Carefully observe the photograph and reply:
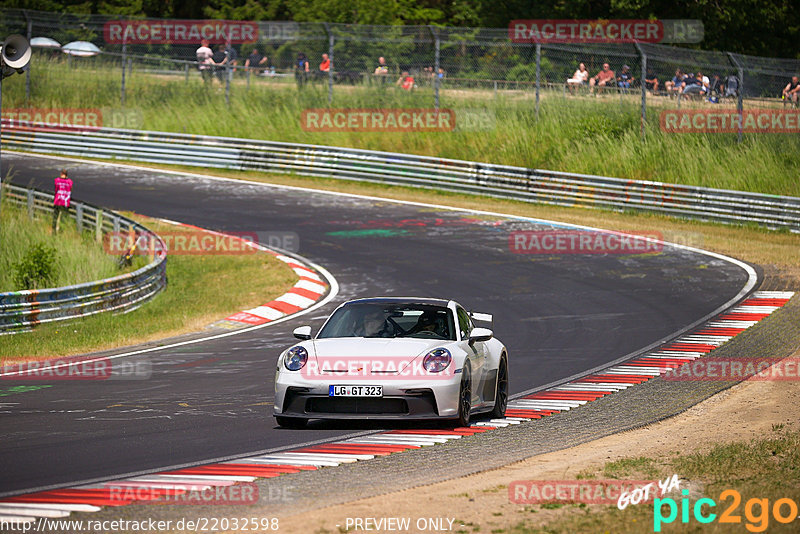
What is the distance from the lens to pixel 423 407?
10.2m

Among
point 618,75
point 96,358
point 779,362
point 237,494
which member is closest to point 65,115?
point 618,75

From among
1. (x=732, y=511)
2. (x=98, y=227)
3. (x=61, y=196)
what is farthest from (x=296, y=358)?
(x=61, y=196)

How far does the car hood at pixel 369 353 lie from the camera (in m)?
10.3

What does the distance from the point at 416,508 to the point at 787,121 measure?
80.4 ft

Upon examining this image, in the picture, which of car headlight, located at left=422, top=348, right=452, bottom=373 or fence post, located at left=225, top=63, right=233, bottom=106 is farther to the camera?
fence post, located at left=225, top=63, right=233, bottom=106

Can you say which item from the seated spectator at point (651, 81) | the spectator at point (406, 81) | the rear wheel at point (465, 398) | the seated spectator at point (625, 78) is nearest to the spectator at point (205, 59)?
the spectator at point (406, 81)

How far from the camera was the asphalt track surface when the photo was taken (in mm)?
10023

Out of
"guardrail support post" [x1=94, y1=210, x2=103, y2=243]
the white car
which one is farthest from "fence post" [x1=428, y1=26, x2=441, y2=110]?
the white car

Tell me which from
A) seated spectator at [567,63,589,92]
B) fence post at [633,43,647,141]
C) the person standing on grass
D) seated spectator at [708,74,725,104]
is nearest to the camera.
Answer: the person standing on grass

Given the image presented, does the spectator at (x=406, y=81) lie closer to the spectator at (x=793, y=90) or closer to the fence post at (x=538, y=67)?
the fence post at (x=538, y=67)

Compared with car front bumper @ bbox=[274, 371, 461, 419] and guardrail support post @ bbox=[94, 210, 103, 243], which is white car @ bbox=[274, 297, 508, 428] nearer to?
car front bumper @ bbox=[274, 371, 461, 419]

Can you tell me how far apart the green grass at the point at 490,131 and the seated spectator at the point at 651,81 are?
1.48 ft

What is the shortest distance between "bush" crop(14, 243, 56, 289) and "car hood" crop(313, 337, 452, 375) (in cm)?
1175

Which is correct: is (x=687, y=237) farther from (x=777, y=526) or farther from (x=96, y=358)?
(x=777, y=526)
